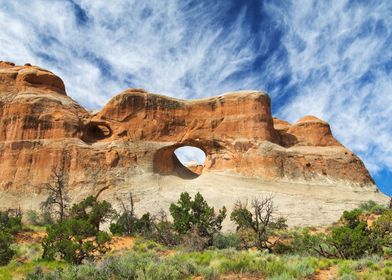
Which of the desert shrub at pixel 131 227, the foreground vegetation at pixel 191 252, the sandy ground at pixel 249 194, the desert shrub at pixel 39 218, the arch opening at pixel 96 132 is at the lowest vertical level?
the foreground vegetation at pixel 191 252

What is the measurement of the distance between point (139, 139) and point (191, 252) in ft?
102

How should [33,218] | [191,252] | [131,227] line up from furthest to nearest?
[33,218], [131,227], [191,252]

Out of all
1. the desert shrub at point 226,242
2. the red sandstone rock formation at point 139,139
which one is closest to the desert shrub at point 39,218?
the red sandstone rock formation at point 139,139

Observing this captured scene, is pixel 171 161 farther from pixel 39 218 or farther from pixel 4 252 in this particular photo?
pixel 4 252

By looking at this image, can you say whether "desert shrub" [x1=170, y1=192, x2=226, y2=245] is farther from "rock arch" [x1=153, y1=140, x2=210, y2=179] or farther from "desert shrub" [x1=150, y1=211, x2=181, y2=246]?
"rock arch" [x1=153, y1=140, x2=210, y2=179]

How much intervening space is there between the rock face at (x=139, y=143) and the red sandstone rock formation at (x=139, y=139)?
4.7 inches

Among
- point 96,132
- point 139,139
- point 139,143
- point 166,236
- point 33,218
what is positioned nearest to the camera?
point 166,236

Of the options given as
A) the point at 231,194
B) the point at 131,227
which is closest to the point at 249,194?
the point at 231,194

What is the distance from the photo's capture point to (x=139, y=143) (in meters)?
46.3

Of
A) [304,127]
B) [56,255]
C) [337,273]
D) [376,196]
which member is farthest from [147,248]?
[304,127]

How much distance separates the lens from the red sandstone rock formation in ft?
144

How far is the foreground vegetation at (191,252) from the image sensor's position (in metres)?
10.2

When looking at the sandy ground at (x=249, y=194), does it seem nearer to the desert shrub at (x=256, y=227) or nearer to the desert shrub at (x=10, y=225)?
the desert shrub at (x=256, y=227)

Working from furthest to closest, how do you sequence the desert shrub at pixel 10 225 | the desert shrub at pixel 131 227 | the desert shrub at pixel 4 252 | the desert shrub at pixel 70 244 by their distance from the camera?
the desert shrub at pixel 131 227 → the desert shrub at pixel 10 225 → the desert shrub at pixel 4 252 → the desert shrub at pixel 70 244
